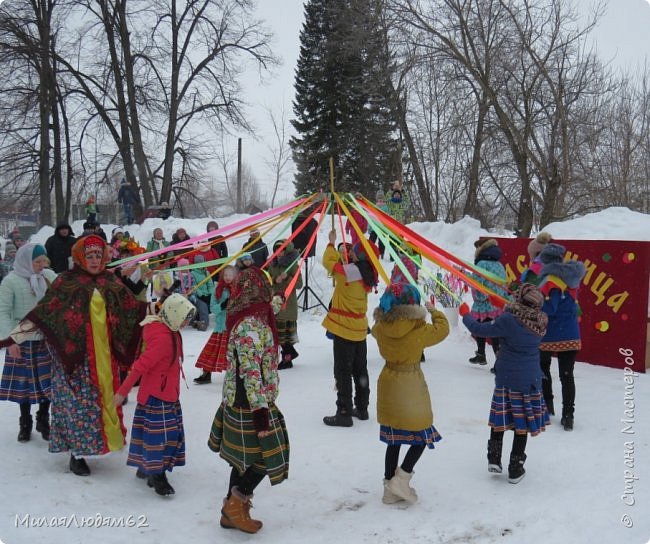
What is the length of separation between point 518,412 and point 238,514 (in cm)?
205

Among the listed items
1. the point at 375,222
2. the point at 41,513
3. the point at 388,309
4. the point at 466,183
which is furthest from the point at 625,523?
the point at 466,183

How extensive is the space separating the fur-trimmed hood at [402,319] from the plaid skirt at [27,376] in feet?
9.28

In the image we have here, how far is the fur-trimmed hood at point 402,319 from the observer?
3.57 meters

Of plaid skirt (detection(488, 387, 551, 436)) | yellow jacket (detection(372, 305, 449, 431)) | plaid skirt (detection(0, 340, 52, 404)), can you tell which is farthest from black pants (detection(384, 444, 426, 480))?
plaid skirt (detection(0, 340, 52, 404))

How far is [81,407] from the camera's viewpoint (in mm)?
3896

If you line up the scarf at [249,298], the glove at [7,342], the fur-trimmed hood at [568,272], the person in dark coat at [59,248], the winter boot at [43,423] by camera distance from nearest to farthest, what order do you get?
the scarf at [249,298] → the glove at [7,342] → the winter boot at [43,423] → the fur-trimmed hood at [568,272] → the person in dark coat at [59,248]

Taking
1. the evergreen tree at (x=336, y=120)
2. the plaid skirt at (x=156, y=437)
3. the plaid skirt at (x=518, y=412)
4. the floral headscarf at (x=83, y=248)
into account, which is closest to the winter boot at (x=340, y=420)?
the plaid skirt at (x=518, y=412)

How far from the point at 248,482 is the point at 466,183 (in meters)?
18.3

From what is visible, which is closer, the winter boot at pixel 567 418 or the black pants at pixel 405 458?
the black pants at pixel 405 458

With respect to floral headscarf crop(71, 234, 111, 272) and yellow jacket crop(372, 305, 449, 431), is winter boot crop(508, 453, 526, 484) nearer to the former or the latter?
yellow jacket crop(372, 305, 449, 431)

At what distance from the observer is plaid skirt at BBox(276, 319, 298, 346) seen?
720 cm

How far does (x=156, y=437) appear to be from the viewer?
3646 mm

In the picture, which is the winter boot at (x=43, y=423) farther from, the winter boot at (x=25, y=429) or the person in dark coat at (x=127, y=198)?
the person in dark coat at (x=127, y=198)

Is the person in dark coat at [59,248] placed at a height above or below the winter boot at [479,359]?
above
